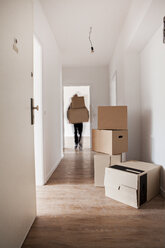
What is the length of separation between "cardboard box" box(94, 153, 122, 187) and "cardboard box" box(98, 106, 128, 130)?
0.39 metres

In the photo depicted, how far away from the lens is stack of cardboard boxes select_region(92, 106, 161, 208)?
1.71 meters

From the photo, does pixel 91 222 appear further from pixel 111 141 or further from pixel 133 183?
pixel 111 141

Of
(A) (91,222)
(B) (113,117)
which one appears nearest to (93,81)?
(B) (113,117)

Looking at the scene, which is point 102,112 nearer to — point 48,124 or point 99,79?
point 48,124

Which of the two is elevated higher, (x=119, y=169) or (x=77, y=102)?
(x=77, y=102)

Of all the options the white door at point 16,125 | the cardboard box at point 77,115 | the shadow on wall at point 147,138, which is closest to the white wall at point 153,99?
the shadow on wall at point 147,138

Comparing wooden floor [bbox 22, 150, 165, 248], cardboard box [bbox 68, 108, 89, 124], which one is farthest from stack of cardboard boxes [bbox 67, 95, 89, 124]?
wooden floor [bbox 22, 150, 165, 248]

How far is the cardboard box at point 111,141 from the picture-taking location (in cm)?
218

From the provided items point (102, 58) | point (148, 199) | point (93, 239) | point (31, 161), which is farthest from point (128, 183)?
point (102, 58)

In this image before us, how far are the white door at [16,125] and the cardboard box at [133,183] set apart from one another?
2.78ft

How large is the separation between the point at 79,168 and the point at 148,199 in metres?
1.45

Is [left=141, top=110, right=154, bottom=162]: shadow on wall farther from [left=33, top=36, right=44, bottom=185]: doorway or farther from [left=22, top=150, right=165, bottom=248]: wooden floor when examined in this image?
[left=33, top=36, right=44, bottom=185]: doorway

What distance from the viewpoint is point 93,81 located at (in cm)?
531

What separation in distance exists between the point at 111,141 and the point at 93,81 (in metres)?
3.48
